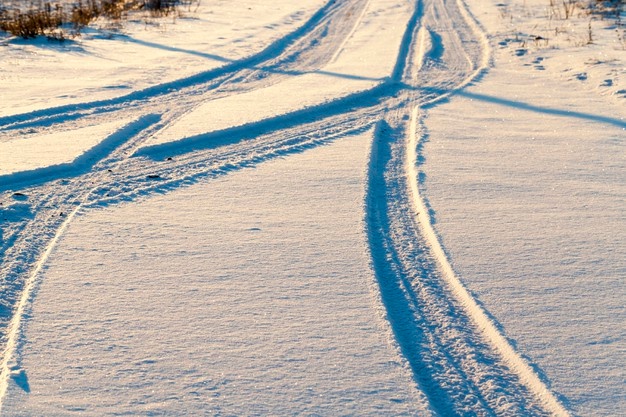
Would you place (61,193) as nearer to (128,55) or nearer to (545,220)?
(545,220)

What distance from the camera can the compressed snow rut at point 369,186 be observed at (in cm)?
290

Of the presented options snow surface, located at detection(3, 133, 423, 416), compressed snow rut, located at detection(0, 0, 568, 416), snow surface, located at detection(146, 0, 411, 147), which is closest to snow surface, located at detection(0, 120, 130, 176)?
compressed snow rut, located at detection(0, 0, 568, 416)

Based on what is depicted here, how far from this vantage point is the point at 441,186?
493 centimetres

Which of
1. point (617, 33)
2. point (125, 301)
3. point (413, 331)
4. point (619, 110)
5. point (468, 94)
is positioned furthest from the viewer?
point (617, 33)

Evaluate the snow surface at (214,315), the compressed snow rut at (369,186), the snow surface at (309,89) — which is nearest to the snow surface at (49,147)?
the compressed snow rut at (369,186)

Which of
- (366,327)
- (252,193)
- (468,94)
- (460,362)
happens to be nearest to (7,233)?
(252,193)

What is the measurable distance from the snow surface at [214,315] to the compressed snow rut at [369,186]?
13 cm

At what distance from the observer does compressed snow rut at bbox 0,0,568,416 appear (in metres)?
2.90

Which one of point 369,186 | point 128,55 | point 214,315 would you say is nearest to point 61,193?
point 214,315

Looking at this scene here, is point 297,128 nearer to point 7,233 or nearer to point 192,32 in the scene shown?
point 7,233

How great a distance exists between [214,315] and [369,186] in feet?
6.56

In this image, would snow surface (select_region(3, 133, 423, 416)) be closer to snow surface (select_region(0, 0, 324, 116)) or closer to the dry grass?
snow surface (select_region(0, 0, 324, 116))

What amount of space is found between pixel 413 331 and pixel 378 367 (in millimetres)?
352

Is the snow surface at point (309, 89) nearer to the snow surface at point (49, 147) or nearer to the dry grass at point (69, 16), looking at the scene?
the snow surface at point (49, 147)
